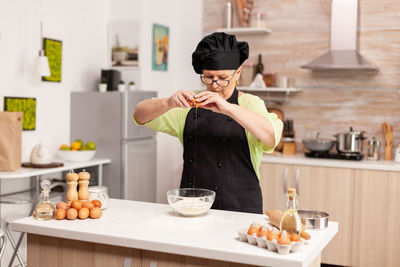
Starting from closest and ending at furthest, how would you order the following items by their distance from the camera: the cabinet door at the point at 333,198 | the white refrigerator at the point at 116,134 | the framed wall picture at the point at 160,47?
1. the cabinet door at the point at 333,198
2. the white refrigerator at the point at 116,134
3. the framed wall picture at the point at 160,47

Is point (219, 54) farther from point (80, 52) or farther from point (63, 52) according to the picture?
point (80, 52)

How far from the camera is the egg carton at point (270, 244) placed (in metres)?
1.80

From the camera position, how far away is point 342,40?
480 centimetres

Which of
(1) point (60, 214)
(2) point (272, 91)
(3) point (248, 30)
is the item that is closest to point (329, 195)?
(2) point (272, 91)

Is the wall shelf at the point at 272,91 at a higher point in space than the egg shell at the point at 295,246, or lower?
higher

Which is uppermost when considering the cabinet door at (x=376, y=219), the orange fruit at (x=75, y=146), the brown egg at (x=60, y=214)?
the orange fruit at (x=75, y=146)

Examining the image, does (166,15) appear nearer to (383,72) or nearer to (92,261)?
(383,72)

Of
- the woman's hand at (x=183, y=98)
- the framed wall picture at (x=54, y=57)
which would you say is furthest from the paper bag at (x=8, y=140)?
the woman's hand at (x=183, y=98)

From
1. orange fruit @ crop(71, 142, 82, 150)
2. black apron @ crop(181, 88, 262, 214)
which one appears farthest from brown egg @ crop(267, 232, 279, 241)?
orange fruit @ crop(71, 142, 82, 150)

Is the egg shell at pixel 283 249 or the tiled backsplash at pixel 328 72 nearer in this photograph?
the egg shell at pixel 283 249

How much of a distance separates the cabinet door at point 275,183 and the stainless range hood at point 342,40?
952 millimetres

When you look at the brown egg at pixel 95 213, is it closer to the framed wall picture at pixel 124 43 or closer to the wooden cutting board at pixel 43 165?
the wooden cutting board at pixel 43 165

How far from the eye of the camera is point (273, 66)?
5297 mm

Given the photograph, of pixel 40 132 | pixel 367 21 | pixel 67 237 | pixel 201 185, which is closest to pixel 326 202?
pixel 367 21
